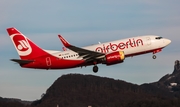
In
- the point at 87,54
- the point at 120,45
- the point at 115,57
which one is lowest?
the point at 115,57

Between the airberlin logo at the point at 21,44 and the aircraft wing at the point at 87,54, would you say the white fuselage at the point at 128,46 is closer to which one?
the aircraft wing at the point at 87,54

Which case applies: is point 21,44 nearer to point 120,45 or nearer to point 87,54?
point 87,54

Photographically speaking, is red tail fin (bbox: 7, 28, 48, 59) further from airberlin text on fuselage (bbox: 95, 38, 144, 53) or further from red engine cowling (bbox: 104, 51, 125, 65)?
red engine cowling (bbox: 104, 51, 125, 65)

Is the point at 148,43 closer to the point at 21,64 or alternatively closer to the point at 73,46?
the point at 73,46

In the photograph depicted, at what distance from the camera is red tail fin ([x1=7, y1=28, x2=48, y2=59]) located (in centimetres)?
9006

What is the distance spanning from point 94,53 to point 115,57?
361 cm

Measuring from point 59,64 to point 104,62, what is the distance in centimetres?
780

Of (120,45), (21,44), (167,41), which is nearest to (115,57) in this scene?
→ (120,45)

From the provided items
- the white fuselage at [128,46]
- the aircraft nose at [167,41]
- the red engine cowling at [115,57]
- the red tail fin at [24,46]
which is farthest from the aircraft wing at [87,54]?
the aircraft nose at [167,41]

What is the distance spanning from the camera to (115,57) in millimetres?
84812

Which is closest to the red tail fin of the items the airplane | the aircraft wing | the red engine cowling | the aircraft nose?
the airplane

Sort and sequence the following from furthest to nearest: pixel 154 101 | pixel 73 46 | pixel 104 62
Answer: pixel 154 101, pixel 104 62, pixel 73 46

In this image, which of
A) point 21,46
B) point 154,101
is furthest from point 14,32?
point 154,101

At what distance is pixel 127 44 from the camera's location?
281 ft
